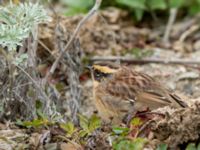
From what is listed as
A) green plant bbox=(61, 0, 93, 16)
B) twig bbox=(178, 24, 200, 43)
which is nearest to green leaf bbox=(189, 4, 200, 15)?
twig bbox=(178, 24, 200, 43)

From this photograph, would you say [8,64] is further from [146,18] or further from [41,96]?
[146,18]

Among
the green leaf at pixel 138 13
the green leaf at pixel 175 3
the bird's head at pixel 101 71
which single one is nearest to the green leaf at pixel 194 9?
the green leaf at pixel 175 3

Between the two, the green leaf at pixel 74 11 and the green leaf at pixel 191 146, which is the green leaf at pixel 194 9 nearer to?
the green leaf at pixel 74 11

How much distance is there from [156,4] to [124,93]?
243cm

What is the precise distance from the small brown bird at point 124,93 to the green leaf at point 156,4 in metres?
1.96

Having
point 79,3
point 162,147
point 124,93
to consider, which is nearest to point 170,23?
point 79,3

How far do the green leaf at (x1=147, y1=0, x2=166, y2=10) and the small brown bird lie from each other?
77.2 inches

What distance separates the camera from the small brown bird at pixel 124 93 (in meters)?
4.90

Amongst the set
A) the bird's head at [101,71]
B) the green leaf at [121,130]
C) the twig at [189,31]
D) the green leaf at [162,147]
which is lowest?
the green leaf at [162,147]

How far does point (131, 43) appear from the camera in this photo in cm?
718

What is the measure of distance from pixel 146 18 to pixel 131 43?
619mm

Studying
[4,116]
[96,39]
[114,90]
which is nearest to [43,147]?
[4,116]

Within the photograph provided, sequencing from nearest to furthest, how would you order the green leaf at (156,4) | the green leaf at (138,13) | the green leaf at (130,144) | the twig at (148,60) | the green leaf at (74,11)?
the green leaf at (130,144)
the twig at (148,60)
the green leaf at (74,11)
the green leaf at (156,4)
the green leaf at (138,13)

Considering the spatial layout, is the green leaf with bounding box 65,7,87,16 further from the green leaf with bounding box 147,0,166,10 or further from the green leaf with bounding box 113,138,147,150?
the green leaf with bounding box 113,138,147,150
